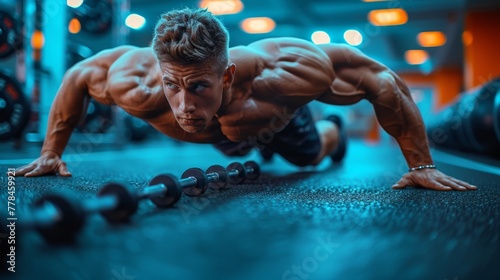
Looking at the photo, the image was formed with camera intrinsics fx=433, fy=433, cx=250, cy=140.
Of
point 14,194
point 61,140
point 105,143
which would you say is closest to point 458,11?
point 105,143

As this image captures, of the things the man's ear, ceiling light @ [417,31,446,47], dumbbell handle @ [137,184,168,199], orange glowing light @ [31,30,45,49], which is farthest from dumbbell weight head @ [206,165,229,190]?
ceiling light @ [417,31,446,47]

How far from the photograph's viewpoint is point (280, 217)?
885mm

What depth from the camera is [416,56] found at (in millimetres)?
11031

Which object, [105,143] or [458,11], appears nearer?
[105,143]

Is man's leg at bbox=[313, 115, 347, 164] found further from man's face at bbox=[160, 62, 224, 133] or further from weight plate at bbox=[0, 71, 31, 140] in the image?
weight plate at bbox=[0, 71, 31, 140]

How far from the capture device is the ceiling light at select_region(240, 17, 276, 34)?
793 centimetres

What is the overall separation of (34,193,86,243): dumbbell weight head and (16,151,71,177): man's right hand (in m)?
1.02

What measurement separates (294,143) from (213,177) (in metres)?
0.86

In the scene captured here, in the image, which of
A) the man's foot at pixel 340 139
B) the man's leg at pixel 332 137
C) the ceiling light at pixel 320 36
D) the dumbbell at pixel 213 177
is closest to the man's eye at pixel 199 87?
the dumbbell at pixel 213 177

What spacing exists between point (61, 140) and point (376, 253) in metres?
1.34

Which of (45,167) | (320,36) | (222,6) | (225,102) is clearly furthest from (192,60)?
(320,36)

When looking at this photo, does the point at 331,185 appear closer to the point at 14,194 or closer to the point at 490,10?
the point at 14,194

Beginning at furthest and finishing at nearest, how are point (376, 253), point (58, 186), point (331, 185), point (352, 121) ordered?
point (352, 121) < point (331, 185) < point (58, 186) < point (376, 253)

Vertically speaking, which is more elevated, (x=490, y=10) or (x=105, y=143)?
(x=490, y=10)
